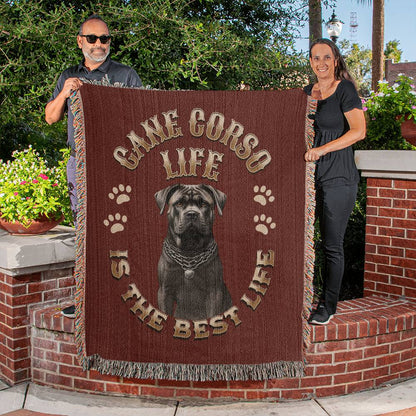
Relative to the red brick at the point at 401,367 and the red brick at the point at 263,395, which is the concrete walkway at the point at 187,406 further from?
the red brick at the point at 401,367

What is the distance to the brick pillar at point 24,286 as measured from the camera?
2842 millimetres

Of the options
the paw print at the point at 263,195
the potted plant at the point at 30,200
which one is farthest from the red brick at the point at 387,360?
the potted plant at the point at 30,200

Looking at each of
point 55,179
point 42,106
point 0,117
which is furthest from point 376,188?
point 0,117

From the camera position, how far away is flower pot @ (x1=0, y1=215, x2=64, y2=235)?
122 inches

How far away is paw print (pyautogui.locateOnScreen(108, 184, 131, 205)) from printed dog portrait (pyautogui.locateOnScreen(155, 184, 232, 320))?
0.20 m

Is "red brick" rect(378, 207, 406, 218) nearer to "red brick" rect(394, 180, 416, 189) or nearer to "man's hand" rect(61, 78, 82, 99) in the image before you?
"red brick" rect(394, 180, 416, 189)

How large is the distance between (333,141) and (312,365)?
4.24ft

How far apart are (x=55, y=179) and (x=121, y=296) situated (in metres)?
1.09

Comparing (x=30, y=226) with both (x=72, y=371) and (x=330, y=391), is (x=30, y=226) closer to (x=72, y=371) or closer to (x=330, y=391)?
(x=72, y=371)

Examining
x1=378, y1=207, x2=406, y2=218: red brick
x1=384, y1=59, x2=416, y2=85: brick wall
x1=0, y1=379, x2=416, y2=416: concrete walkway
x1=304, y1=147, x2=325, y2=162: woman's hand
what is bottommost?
x1=0, y1=379, x2=416, y2=416: concrete walkway

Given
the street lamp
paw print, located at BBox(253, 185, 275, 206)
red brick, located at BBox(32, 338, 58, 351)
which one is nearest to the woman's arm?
paw print, located at BBox(253, 185, 275, 206)

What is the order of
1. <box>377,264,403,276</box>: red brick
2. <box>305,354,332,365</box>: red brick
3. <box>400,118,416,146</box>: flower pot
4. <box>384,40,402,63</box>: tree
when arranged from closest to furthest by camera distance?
<box>305,354,332,365</box>: red brick, <box>377,264,403,276</box>: red brick, <box>400,118,416,146</box>: flower pot, <box>384,40,402,63</box>: tree

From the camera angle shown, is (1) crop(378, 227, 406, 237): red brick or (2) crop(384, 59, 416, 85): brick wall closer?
(1) crop(378, 227, 406, 237): red brick

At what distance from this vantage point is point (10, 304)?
2877 mm
